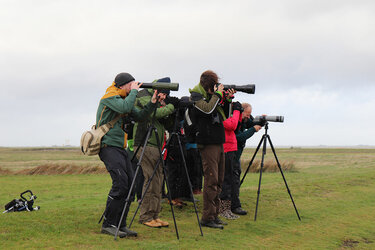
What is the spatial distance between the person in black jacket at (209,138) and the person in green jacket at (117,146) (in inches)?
50.1

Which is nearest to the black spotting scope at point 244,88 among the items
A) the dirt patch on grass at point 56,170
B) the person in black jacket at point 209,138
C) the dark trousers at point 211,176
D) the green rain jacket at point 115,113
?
the person in black jacket at point 209,138

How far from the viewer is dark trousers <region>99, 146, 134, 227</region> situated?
5.25 meters

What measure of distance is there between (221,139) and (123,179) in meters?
1.95

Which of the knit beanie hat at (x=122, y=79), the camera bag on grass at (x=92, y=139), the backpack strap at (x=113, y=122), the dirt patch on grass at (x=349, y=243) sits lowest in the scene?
the dirt patch on grass at (x=349, y=243)

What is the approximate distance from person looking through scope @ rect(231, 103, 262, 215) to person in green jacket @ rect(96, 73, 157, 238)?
286 cm

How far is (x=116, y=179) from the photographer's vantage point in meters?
5.23

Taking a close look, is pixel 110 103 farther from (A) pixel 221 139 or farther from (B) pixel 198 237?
(B) pixel 198 237

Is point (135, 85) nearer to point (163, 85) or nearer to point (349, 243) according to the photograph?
point (163, 85)

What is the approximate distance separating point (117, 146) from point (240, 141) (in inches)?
127

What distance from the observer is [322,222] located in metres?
7.33

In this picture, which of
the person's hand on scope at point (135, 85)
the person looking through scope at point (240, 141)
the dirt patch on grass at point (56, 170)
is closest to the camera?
the person's hand on scope at point (135, 85)

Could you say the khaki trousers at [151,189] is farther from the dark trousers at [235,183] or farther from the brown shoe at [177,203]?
the dark trousers at [235,183]

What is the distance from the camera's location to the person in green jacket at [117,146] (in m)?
5.27

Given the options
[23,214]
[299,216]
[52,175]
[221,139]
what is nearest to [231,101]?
[221,139]
